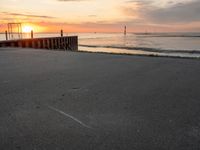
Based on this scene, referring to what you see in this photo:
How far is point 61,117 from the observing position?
3361 mm

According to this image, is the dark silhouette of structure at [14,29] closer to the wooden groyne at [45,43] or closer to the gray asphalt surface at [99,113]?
the wooden groyne at [45,43]

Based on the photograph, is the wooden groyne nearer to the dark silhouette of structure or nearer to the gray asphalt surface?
the dark silhouette of structure

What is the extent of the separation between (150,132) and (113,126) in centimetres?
48

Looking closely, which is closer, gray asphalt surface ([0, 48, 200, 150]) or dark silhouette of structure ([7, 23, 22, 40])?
gray asphalt surface ([0, 48, 200, 150])

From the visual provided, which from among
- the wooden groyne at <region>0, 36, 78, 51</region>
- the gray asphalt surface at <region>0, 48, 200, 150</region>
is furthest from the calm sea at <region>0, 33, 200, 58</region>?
the gray asphalt surface at <region>0, 48, 200, 150</region>

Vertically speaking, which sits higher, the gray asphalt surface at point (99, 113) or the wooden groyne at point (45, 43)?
the wooden groyne at point (45, 43)

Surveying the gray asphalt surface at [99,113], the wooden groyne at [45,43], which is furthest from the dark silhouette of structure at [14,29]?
the gray asphalt surface at [99,113]

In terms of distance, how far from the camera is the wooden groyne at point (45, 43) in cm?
2077

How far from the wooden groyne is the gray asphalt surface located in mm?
15731

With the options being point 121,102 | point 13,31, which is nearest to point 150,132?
point 121,102

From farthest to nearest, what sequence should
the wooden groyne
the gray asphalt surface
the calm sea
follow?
the calm sea < the wooden groyne < the gray asphalt surface

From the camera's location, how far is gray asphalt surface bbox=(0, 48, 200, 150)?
2625mm

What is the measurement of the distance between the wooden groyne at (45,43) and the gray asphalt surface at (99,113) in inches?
619

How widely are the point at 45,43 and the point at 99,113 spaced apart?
22946mm
